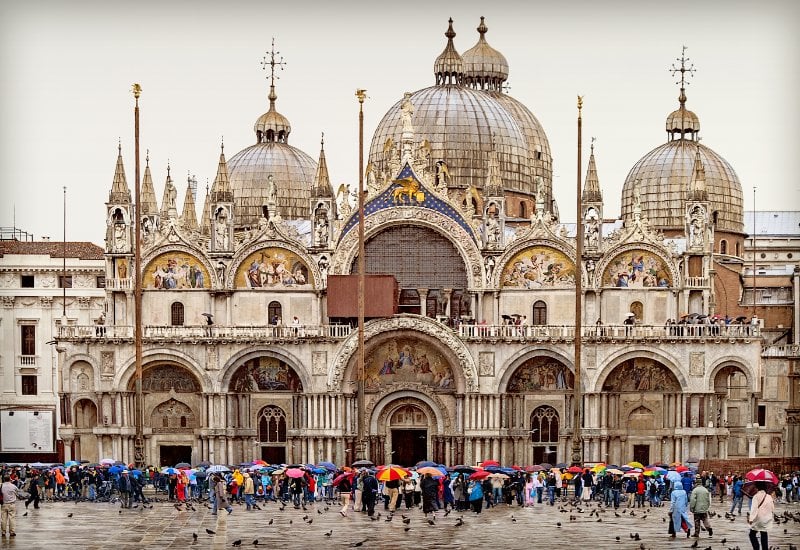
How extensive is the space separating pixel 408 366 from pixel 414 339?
1481 millimetres

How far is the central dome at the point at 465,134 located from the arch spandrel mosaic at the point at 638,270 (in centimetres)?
1140

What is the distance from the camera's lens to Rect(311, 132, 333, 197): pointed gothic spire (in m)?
87.1

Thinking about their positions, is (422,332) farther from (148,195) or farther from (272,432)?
(148,195)

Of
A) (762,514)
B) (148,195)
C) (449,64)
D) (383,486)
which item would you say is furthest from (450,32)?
(762,514)

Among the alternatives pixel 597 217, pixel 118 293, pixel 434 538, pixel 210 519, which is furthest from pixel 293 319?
pixel 434 538

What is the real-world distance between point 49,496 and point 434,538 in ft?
74.2

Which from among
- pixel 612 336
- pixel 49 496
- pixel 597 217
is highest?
pixel 597 217

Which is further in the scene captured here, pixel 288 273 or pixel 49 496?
pixel 288 273

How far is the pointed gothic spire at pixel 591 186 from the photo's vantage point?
284 ft

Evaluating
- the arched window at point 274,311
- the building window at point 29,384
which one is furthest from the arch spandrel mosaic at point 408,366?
the building window at point 29,384

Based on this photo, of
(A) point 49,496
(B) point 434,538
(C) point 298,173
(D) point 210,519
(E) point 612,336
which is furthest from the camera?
(C) point 298,173

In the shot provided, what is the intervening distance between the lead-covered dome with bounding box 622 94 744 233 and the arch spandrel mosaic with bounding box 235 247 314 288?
75.5ft

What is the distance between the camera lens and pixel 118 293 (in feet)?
288

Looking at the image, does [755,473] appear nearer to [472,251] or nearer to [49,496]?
[49,496]
